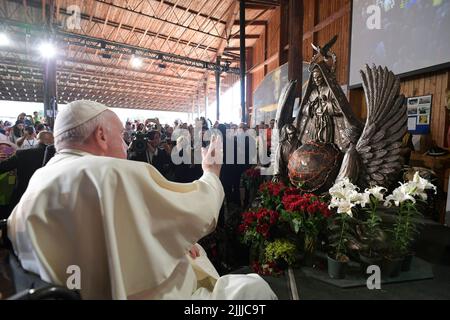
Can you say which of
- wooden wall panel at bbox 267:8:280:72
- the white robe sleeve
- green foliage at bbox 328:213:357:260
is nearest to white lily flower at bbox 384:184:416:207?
green foliage at bbox 328:213:357:260

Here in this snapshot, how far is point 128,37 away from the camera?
1238 cm

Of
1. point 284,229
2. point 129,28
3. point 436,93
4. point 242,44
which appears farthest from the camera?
point 129,28

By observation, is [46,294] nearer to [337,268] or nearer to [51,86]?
[337,268]

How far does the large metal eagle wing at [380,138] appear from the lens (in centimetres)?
249

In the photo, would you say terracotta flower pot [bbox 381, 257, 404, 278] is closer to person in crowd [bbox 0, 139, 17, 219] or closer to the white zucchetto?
the white zucchetto

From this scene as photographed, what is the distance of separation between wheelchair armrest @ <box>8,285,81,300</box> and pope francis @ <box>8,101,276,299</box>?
0.46ft

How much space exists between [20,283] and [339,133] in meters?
2.86

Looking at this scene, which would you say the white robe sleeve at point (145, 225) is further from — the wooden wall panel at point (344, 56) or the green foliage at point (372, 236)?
the wooden wall panel at point (344, 56)

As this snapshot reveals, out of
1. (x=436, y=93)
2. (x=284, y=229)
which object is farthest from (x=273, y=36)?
(x=284, y=229)

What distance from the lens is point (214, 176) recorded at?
4.64 ft

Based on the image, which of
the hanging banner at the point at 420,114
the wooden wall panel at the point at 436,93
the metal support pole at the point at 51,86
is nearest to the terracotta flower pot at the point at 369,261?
the wooden wall panel at the point at 436,93

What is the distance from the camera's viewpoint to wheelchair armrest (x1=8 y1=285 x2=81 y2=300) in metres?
0.82

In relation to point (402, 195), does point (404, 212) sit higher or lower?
lower
